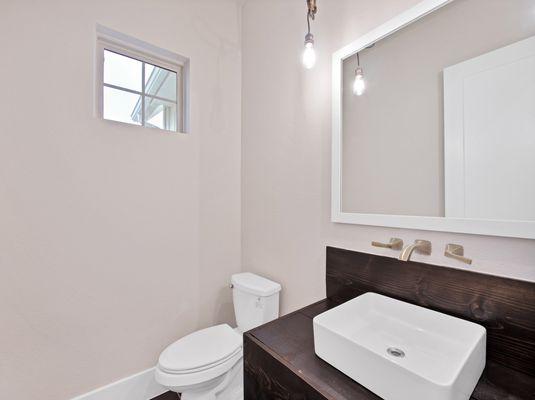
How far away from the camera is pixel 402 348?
30.4 inches

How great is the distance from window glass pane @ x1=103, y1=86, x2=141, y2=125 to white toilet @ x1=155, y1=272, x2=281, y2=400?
1.27 meters

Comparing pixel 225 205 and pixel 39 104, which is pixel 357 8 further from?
pixel 39 104

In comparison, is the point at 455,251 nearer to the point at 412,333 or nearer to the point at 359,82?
the point at 412,333

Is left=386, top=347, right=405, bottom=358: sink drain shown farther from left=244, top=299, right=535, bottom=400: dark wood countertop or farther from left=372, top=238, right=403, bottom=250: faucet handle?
left=372, top=238, right=403, bottom=250: faucet handle

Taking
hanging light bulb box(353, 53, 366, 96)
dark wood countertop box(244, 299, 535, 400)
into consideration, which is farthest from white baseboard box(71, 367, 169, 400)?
hanging light bulb box(353, 53, 366, 96)

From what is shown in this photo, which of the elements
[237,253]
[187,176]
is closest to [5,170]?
[187,176]

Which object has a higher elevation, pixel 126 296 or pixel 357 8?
pixel 357 8

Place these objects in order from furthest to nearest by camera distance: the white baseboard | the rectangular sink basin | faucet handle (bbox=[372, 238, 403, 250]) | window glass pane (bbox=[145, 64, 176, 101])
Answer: window glass pane (bbox=[145, 64, 176, 101]) < the white baseboard < faucet handle (bbox=[372, 238, 403, 250]) < the rectangular sink basin

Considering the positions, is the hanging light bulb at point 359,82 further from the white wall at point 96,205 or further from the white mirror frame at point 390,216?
the white wall at point 96,205

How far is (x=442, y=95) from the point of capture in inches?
35.3

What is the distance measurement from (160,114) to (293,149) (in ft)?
3.27

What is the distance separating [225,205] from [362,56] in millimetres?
1278

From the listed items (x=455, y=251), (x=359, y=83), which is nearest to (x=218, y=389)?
(x=455, y=251)

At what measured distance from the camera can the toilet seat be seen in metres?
1.16
